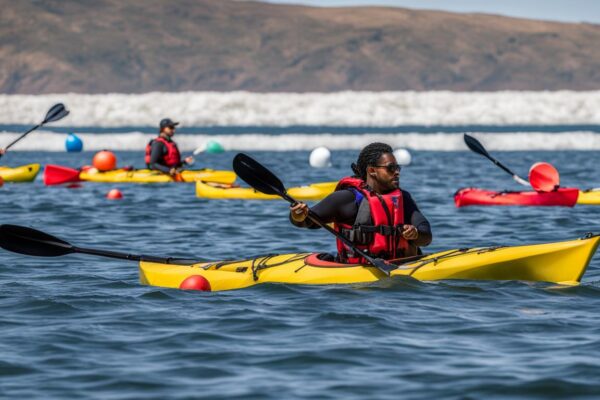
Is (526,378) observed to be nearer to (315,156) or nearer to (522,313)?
(522,313)

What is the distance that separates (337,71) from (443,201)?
531ft

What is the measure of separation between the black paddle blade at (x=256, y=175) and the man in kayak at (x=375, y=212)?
1.79 feet

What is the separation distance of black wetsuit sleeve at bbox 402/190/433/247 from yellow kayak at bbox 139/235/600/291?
16 centimetres

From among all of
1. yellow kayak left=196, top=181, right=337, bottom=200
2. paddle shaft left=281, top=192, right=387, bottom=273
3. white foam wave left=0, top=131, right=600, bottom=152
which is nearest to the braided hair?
paddle shaft left=281, top=192, right=387, bottom=273

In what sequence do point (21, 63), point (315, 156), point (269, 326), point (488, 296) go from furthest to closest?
point (21, 63) < point (315, 156) < point (488, 296) < point (269, 326)

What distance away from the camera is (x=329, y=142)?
4538 centimetres

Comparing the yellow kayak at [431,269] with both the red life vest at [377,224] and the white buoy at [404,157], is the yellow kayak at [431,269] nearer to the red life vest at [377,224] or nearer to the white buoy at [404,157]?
the red life vest at [377,224]

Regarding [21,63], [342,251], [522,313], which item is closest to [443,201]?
[342,251]

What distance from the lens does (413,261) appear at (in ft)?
27.5

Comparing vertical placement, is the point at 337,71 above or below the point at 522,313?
above

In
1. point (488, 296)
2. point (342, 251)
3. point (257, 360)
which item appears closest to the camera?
point (257, 360)

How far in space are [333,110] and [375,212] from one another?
5124 centimetres

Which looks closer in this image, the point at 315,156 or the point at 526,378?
the point at 526,378

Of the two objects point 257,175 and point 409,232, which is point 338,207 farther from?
point 257,175
